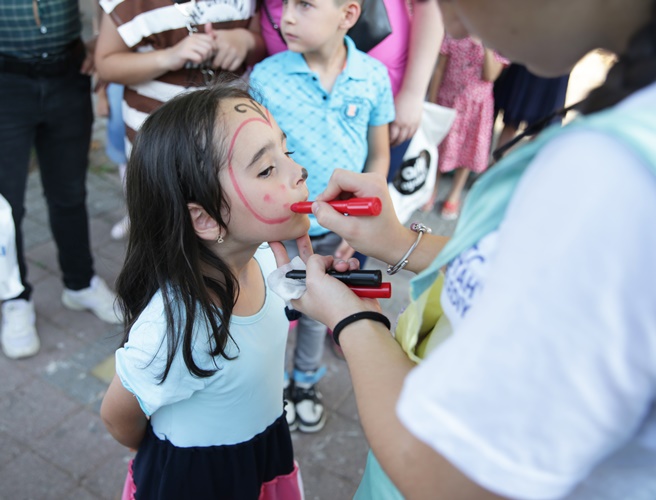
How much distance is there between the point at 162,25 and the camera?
80.7 inches

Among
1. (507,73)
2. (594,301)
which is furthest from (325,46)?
(507,73)

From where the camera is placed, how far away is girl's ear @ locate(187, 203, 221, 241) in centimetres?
137

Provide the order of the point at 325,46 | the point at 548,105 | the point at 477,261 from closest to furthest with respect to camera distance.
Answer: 1. the point at 477,261
2. the point at 325,46
3. the point at 548,105

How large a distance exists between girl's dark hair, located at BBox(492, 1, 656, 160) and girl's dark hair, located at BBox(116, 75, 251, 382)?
0.87 meters

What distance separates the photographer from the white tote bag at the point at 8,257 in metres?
2.19

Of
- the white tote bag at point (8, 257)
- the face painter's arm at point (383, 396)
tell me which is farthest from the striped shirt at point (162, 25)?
the face painter's arm at point (383, 396)

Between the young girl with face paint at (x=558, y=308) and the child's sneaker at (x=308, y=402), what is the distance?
1804mm

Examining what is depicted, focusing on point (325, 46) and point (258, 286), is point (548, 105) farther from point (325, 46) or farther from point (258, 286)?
point (258, 286)

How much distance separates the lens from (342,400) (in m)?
2.63

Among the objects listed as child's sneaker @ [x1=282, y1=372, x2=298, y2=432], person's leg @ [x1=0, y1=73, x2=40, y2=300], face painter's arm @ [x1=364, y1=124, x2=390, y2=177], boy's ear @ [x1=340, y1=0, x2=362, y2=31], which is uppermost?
boy's ear @ [x1=340, y1=0, x2=362, y2=31]

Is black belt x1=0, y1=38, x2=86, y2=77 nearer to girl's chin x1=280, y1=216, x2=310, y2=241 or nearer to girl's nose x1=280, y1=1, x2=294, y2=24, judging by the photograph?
girl's nose x1=280, y1=1, x2=294, y2=24

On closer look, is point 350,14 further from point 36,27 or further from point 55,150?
point 55,150

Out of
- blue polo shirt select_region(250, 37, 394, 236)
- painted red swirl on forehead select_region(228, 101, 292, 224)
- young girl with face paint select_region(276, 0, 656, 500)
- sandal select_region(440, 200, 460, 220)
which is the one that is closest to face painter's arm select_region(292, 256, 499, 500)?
young girl with face paint select_region(276, 0, 656, 500)

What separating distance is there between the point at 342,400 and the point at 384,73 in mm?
1403
